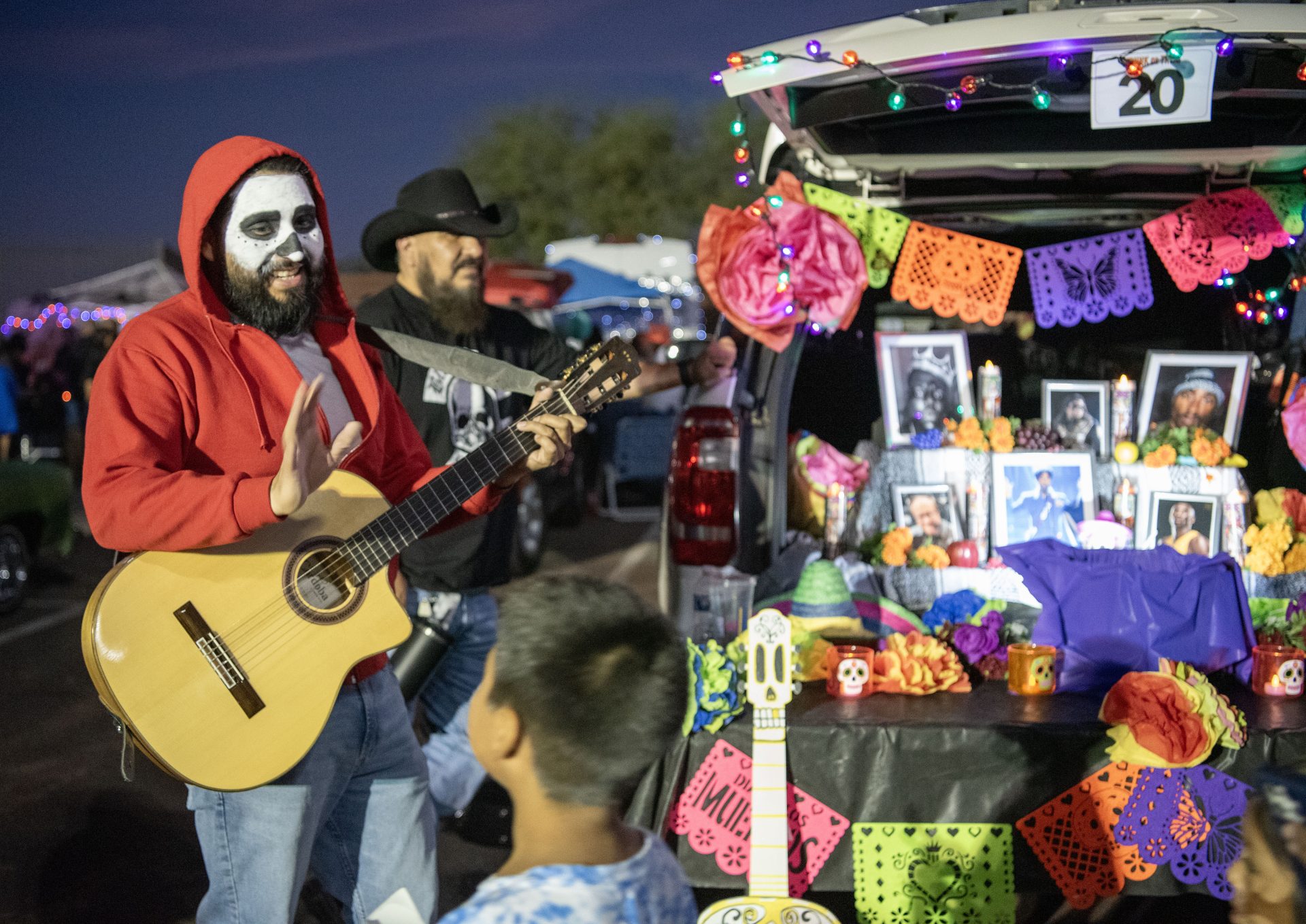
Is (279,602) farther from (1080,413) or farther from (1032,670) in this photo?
(1080,413)

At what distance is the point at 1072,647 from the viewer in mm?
3936

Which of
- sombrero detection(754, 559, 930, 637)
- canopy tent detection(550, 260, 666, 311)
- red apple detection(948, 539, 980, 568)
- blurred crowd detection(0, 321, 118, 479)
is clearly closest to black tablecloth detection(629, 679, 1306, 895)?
sombrero detection(754, 559, 930, 637)

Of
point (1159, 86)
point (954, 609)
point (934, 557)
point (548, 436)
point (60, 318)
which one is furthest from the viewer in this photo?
point (60, 318)

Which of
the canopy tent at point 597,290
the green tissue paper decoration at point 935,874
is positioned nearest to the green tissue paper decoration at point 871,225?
the green tissue paper decoration at point 935,874

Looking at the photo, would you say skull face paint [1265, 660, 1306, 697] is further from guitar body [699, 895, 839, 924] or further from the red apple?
guitar body [699, 895, 839, 924]

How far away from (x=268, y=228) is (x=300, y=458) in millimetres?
596

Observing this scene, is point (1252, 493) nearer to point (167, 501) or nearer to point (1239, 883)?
point (1239, 883)

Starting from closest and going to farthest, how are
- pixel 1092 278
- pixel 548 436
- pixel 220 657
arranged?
pixel 220 657 < pixel 548 436 < pixel 1092 278

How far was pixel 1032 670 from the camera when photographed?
386 centimetres

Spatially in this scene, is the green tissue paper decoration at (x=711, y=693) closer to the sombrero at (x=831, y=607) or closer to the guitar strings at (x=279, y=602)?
the sombrero at (x=831, y=607)

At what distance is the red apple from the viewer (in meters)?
4.73

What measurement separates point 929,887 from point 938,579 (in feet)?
4.55

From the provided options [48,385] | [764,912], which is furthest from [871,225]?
[48,385]

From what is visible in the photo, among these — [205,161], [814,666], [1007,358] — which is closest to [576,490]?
[1007,358]
